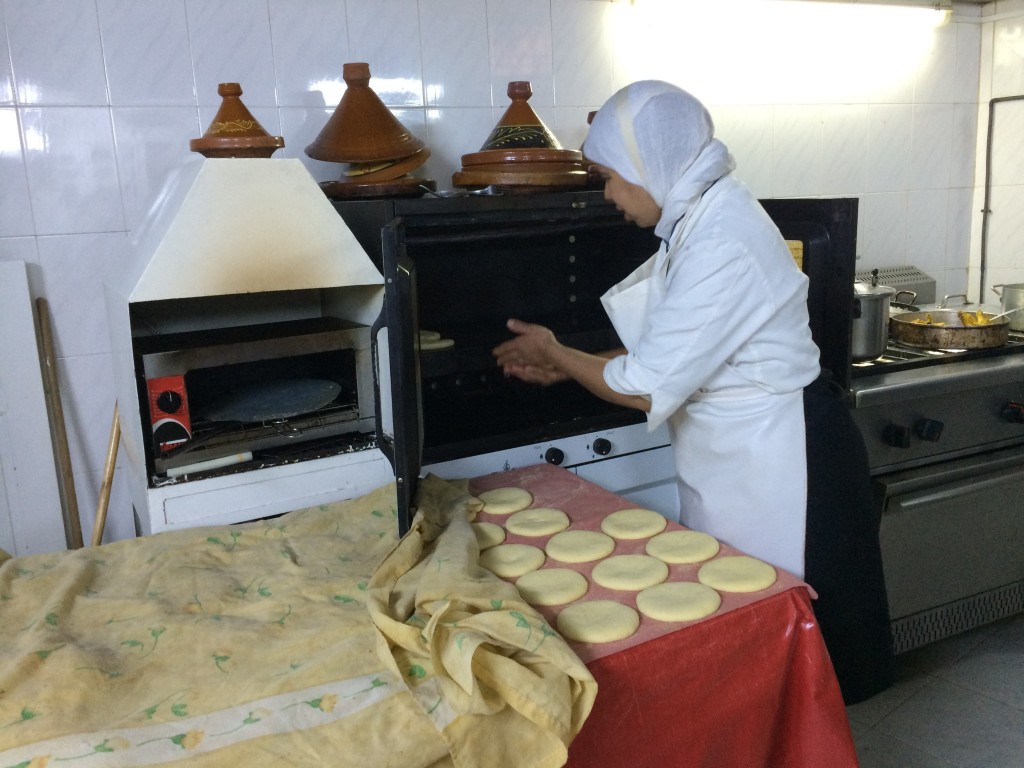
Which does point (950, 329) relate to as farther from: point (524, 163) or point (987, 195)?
point (524, 163)

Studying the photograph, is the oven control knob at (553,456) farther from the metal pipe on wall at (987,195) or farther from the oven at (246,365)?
the metal pipe on wall at (987,195)

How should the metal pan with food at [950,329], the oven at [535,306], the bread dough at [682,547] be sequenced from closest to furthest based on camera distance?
1. the bread dough at [682,547]
2. the oven at [535,306]
3. the metal pan with food at [950,329]

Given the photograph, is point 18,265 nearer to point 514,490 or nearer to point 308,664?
point 514,490

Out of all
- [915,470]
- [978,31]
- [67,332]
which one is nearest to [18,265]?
[67,332]

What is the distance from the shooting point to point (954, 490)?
2.19 meters

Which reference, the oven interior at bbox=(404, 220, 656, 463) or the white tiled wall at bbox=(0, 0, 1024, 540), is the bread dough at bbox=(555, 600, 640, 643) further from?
the white tiled wall at bbox=(0, 0, 1024, 540)

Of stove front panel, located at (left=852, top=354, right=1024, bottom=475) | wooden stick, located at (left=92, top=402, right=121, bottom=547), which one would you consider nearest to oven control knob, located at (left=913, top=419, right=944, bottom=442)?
stove front panel, located at (left=852, top=354, right=1024, bottom=475)

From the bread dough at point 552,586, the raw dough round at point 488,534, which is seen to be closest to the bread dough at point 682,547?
the bread dough at point 552,586

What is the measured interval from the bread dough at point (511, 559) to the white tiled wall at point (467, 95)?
1258 mm

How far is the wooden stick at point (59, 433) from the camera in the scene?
1.95m

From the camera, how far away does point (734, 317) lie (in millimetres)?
1382

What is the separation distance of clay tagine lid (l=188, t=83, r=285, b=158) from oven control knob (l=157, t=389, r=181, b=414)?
0.47 meters

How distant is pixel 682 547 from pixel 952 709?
1.36 m

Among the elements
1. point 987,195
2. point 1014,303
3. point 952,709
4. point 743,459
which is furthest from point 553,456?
point 987,195
